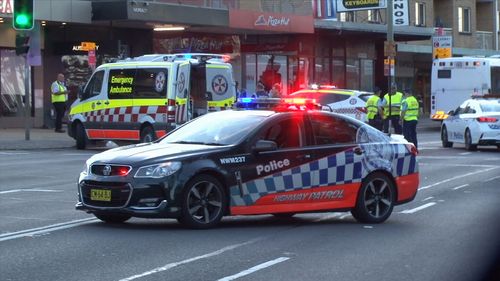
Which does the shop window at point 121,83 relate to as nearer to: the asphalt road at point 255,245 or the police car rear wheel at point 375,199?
the asphalt road at point 255,245

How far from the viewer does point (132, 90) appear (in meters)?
22.0

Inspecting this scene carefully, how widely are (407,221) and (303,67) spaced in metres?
29.2

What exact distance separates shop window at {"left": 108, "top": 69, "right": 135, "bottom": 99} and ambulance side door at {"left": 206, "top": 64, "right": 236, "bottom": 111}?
2017 mm

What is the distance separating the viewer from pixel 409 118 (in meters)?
23.2

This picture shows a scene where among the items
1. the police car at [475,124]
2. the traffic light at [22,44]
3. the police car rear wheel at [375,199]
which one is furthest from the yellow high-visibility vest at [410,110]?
the police car rear wheel at [375,199]

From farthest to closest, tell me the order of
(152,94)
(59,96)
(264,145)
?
(59,96) → (152,94) → (264,145)

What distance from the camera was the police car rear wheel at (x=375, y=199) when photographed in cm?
1077

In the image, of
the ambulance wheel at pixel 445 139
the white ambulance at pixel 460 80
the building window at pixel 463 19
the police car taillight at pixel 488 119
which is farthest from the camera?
the building window at pixel 463 19

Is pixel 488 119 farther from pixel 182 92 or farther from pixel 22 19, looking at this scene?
pixel 22 19

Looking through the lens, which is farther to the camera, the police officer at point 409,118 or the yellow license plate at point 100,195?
the police officer at point 409,118

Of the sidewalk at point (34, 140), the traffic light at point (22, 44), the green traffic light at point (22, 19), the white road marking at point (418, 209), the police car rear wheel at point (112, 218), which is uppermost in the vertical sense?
the green traffic light at point (22, 19)

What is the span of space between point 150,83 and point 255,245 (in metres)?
13.0

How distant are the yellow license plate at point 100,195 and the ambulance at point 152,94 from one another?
11349mm

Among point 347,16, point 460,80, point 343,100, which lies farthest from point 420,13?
point 343,100
